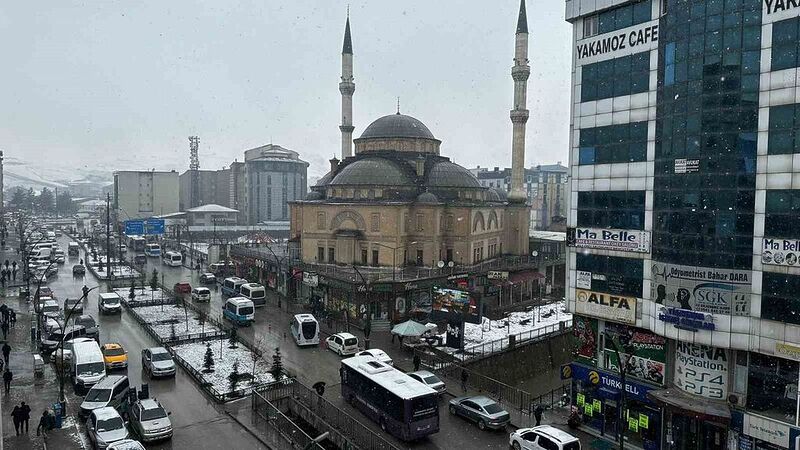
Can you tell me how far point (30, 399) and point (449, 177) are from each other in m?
42.7

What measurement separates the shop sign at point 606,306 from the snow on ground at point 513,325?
12173mm

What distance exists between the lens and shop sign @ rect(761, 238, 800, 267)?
66.0 feet

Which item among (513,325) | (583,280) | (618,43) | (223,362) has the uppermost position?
(618,43)

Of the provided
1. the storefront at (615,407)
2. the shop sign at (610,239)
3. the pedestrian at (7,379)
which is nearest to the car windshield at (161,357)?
the pedestrian at (7,379)

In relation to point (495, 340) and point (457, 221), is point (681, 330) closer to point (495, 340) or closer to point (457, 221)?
point (495, 340)

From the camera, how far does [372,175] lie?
56.7m

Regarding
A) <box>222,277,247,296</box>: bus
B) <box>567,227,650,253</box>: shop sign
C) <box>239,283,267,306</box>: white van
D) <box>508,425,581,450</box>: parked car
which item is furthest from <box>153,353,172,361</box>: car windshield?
<box>567,227,650,253</box>: shop sign

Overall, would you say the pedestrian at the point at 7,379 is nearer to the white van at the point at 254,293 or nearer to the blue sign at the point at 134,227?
the white van at the point at 254,293

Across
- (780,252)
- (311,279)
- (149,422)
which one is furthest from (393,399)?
(311,279)

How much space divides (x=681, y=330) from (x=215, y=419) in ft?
68.4

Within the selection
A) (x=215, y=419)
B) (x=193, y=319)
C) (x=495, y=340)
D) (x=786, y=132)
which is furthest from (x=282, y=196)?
(x=786, y=132)

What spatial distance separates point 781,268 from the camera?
808 inches

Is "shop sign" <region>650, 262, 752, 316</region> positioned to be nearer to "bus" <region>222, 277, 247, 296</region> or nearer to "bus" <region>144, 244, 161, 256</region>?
"bus" <region>222, 277, 247, 296</region>

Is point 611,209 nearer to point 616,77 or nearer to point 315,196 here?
point 616,77
